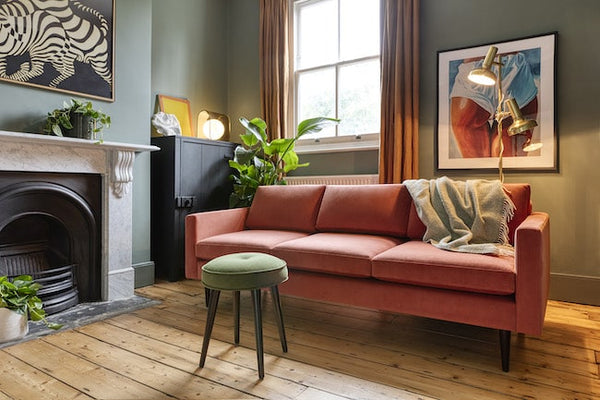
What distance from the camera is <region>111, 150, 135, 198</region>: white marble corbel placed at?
2.85 m

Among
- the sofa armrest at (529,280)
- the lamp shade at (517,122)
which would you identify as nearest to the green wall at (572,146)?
the lamp shade at (517,122)

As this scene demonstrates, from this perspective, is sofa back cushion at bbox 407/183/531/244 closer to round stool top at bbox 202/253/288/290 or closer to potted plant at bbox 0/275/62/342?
round stool top at bbox 202/253/288/290

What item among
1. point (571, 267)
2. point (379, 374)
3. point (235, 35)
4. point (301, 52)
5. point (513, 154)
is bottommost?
point (379, 374)

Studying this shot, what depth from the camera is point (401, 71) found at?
340cm

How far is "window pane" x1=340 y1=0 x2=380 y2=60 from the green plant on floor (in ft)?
10.5

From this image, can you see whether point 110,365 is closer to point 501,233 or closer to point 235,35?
point 501,233

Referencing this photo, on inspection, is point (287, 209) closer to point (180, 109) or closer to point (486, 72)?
point (486, 72)

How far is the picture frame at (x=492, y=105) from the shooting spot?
2928 mm

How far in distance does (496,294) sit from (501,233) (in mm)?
517

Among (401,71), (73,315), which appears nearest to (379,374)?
(73,315)

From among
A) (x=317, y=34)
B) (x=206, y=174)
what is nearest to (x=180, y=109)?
(x=206, y=174)

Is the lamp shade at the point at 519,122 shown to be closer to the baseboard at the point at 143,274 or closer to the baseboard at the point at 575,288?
the baseboard at the point at 575,288

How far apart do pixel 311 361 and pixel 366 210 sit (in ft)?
3.72

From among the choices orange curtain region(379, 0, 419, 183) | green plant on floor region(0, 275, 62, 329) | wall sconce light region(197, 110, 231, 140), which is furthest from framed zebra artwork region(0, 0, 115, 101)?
orange curtain region(379, 0, 419, 183)
